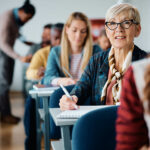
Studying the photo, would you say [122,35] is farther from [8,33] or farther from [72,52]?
[8,33]

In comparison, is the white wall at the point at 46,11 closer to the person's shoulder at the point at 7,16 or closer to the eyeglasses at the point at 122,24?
the person's shoulder at the point at 7,16

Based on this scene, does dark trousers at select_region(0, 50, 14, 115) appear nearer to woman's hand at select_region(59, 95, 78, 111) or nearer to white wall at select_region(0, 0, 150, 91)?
white wall at select_region(0, 0, 150, 91)

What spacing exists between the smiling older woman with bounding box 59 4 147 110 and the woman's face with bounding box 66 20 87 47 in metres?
0.83

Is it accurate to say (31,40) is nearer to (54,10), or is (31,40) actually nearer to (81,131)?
(54,10)

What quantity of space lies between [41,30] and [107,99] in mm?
4890

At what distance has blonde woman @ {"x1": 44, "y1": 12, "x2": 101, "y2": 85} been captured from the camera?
2.33 m

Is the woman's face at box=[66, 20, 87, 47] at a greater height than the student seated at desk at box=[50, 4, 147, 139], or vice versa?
the woman's face at box=[66, 20, 87, 47]

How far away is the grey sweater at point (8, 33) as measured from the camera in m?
4.91

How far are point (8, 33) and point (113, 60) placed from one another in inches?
150

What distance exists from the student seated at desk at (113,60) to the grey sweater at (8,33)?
3665mm

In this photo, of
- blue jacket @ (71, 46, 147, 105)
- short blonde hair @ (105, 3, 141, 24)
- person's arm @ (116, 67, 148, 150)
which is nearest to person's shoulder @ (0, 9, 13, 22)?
blue jacket @ (71, 46, 147, 105)

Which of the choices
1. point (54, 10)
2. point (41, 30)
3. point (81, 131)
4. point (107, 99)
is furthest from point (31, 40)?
point (81, 131)

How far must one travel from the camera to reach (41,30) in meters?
6.15

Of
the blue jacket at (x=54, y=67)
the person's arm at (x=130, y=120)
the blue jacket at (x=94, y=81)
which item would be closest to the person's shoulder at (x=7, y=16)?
the blue jacket at (x=54, y=67)
